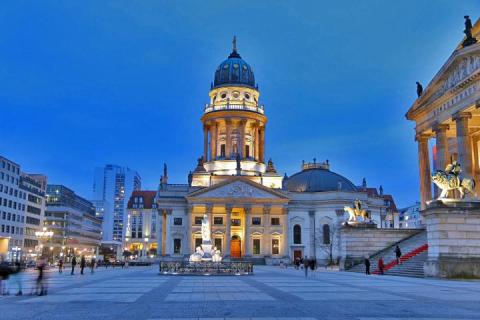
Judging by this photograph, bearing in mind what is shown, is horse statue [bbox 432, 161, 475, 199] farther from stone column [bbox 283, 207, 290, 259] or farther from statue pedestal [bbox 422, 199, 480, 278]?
stone column [bbox 283, 207, 290, 259]

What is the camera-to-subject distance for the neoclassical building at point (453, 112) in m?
39.9

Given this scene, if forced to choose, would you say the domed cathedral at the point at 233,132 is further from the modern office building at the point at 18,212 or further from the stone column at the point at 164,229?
the modern office building at the point at 18,212

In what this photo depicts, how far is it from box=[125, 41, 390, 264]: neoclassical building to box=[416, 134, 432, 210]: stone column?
42685mm

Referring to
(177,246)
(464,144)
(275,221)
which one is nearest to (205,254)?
(464,144)

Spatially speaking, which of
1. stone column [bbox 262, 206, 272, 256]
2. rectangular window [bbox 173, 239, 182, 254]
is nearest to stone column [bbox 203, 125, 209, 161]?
stone column [bbox 262, 206, 272, 256]

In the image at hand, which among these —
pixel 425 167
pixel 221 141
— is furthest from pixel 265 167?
pixel 425 167

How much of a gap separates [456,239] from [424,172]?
54.2ft

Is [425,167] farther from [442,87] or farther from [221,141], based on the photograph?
[221,141]

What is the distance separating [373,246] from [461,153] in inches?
503

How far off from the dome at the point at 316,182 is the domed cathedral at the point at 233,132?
6298 mm

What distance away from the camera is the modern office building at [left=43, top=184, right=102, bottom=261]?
135m

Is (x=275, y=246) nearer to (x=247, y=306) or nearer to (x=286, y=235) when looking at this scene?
(x=286, y=235)

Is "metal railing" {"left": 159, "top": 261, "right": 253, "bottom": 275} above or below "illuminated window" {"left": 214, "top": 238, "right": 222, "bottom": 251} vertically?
below

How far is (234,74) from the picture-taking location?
11038 centimetres
